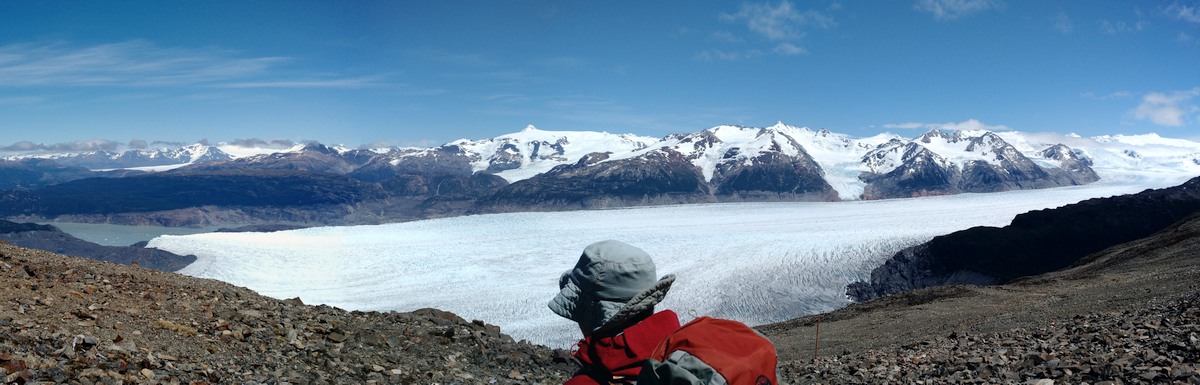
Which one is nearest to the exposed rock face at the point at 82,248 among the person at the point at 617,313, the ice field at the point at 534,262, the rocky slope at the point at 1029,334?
the ice field at the point at 534,262

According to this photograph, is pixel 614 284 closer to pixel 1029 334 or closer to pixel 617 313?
pixel 617 313

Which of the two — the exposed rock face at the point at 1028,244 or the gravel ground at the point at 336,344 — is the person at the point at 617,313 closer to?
the gravel ground at the point at 336,344

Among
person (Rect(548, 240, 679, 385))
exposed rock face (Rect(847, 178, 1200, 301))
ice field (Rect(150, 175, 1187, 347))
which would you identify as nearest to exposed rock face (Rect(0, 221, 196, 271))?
ice field (Rect(150, 175, 1187, 347))

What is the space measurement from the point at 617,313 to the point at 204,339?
957 centimetres

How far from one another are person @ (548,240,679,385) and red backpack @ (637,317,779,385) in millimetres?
552

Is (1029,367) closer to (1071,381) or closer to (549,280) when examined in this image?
(1071,381)

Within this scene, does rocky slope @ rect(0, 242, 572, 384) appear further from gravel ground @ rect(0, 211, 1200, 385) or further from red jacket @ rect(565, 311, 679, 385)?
red jacket @ rect(565, 311, 679, 385)

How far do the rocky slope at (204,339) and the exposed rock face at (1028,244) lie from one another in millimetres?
53509

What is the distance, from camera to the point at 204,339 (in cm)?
1063

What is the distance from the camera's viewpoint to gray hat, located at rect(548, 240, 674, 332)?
330 centimetres

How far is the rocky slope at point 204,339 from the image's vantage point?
27.2 feet

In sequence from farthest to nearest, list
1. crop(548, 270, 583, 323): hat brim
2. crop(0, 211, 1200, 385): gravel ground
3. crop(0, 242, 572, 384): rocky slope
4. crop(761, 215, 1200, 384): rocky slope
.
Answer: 1. crop(761, 215, 1200, 384): rocky slope
2. crop(0, 211, 1200, 385): gravel ground
3. crop(0, 242, 572, 384): rocky slope
4. crop(548, 270, 583, 323): hat brim

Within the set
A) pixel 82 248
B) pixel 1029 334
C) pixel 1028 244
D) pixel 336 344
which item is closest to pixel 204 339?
pixel 336 344

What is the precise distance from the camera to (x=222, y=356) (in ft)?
33.3
